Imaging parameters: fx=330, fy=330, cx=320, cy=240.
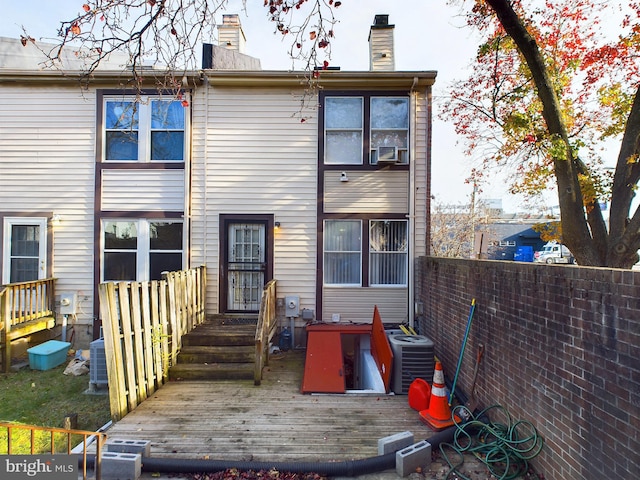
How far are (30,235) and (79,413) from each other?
15.8 ft

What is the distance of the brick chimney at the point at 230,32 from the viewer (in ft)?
26.6

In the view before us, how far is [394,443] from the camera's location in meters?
3.27

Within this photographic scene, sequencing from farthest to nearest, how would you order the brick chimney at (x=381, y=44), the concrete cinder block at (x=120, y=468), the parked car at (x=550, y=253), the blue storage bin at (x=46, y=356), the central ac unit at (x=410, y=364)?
the parked car at (x=550, y=253) → the brick chimney at (x=381, y=44) → the blue storage bin at (x=46, y=356) → the central ac unit at (x=410, y=364) → the concrete cinder block at (x=120, y=468)

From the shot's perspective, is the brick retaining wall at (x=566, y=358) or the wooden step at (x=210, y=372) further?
the wooden step at (x=210, y=372)

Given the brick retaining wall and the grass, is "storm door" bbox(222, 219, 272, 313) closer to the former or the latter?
the grass

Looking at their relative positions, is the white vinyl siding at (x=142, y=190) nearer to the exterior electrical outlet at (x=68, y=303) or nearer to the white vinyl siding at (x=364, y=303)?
the exterior electrical outlet at (x=68, y=303)

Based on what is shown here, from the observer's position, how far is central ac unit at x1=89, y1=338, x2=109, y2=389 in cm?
502

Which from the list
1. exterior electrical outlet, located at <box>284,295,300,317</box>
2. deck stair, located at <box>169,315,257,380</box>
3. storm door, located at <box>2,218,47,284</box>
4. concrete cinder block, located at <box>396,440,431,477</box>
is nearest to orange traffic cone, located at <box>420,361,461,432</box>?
concrete cinder block, located at <box>396,440,431,477</box>

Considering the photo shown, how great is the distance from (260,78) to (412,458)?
705 centimetres

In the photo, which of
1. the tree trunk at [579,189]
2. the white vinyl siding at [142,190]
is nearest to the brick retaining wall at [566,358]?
the tree trunk at [579,189]

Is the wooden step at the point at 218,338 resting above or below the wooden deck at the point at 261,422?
above

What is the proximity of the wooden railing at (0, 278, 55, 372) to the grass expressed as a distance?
69 centimetres

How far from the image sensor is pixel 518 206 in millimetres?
11219

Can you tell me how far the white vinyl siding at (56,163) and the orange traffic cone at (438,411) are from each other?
23.5 feet
